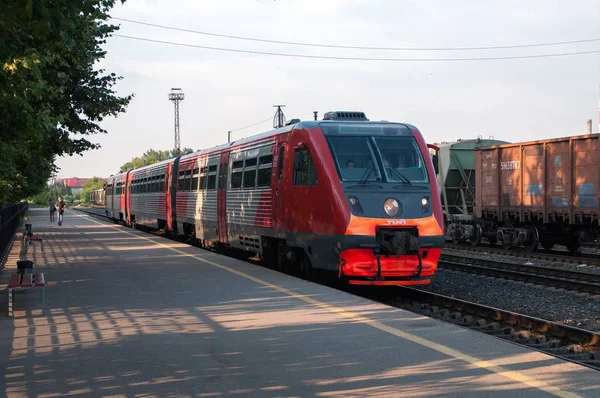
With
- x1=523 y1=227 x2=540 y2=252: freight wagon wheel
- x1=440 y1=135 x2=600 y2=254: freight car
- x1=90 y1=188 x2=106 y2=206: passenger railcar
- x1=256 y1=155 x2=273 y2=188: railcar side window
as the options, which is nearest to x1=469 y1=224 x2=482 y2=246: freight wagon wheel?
x1=440 y1=135 x2=600 y2=254: freight car

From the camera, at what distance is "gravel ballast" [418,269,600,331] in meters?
11.6

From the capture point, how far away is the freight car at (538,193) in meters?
20.0

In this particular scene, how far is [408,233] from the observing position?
1228 centimetres

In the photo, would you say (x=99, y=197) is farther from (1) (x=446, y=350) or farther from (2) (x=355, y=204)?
(1) (x=446, y=350)

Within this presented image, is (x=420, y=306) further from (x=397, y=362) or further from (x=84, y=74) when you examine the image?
(x=84, y=74)

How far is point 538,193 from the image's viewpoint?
21.8 meters

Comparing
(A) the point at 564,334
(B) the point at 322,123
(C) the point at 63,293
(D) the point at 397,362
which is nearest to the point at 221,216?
(B) the point at 322,123

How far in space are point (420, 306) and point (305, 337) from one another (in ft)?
14.3

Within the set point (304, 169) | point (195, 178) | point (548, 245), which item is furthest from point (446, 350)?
point (548, 245)

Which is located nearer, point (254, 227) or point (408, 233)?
point (408, 233)

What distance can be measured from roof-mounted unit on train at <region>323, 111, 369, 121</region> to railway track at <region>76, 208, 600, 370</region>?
353 centimetres

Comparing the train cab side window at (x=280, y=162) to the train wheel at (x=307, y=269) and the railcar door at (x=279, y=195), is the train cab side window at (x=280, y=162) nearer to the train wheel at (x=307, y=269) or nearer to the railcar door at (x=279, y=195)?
the railcar door at (x=279, y=195)

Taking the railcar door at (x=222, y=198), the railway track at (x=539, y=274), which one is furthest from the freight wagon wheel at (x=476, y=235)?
the railcar door at (x=222, y=198)

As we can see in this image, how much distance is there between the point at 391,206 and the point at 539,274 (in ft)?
19.7
